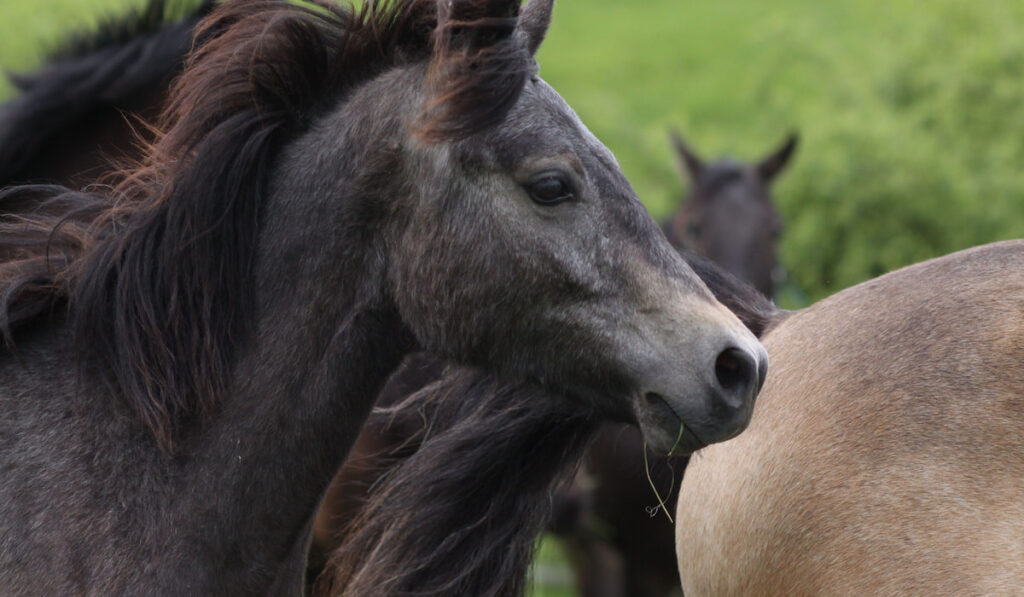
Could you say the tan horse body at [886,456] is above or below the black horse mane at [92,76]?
below

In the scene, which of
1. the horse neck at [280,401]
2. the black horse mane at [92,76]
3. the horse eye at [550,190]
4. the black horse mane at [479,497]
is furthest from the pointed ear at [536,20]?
the black horse mane at [92,76]

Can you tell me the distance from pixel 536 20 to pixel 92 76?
108 inches

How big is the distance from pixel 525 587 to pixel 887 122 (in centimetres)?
602

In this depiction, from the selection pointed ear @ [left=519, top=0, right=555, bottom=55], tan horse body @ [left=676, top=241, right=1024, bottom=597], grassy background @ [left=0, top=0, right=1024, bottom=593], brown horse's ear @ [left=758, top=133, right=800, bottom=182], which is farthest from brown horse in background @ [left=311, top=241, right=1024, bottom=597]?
brown horse's ear @ [left=758, top=133, right=800, bottom=182]

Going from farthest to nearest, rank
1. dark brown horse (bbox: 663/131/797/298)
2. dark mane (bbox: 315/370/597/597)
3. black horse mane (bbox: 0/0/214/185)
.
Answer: dark brown horse (bbox: 663/131/797/298), black horse mane (bbox: 0/0/214/185), dark mane (bbox: 315/370/597/597)

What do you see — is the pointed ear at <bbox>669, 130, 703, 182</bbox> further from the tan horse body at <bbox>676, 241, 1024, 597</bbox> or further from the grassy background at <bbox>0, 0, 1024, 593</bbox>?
the tan horse body at <bbox>676, 241, 1024, 597</bbox>

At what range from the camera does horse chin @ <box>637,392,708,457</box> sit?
8.09 ft

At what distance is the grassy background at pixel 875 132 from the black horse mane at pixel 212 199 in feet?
13.6

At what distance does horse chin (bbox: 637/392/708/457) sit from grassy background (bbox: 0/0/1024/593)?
497 cm

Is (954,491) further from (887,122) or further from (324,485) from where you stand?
(887,122)

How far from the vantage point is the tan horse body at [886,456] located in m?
2.42

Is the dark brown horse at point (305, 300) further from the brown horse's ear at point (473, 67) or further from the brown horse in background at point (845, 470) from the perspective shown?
the brown horse in background at point (845, 470)

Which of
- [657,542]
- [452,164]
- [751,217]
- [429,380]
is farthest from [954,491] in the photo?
[751,217]

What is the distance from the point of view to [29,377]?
8.68 feet
